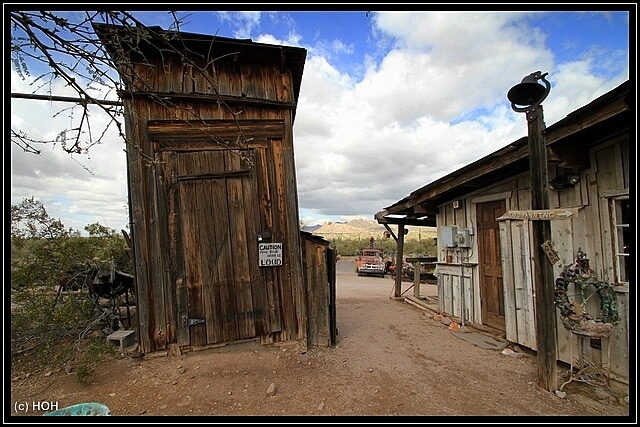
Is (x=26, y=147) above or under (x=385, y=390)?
above

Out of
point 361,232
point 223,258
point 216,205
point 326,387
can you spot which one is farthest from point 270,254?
point 361,232

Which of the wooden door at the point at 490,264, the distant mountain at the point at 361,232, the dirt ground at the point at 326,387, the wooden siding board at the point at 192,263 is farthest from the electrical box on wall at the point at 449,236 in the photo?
the distant mountain at the point at 361,232

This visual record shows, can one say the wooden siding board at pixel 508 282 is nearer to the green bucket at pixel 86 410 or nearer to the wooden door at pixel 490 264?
the wooden door at pixel 490 264

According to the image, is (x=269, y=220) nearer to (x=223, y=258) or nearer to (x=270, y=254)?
(x=270, y=254)

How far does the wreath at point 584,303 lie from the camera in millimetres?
3494

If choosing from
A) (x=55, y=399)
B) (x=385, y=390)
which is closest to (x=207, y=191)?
(x=55, y=399)

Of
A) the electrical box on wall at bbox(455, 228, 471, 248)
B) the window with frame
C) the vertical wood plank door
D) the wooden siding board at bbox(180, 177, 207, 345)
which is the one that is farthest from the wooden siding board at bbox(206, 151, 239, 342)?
the window with frame

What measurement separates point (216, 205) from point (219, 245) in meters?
0.58

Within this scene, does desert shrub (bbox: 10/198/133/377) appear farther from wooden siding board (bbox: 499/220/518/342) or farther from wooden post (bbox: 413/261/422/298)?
wooden post (bbox: 413/261/422/298)

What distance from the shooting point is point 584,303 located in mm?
3820

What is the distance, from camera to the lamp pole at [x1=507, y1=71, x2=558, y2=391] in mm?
3514

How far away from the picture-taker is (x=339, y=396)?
11.3 ft
